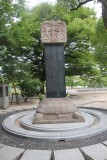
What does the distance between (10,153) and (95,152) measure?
1945 millimetres

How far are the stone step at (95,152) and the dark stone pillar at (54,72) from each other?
2976 mm

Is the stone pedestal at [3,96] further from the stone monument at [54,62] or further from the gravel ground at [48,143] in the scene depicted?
the gravel ground at [48,143]

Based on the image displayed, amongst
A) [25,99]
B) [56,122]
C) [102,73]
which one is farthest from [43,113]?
[102,73]

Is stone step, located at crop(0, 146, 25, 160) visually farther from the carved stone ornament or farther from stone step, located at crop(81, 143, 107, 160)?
the carved stone ornament

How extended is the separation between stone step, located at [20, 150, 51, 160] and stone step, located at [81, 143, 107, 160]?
0.83 metres

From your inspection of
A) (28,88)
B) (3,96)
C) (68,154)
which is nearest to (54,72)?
(68,154)

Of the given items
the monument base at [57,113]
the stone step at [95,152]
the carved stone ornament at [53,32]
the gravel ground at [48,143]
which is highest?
the carved stone ornament at [53,32]

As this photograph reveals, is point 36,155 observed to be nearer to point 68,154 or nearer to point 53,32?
point 68,154

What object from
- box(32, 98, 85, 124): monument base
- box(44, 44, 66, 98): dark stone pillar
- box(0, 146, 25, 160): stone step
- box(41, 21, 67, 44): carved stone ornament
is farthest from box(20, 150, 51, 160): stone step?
box(41, 21, 67, 44): carved stone ornament

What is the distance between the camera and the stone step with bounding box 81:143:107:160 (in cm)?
403

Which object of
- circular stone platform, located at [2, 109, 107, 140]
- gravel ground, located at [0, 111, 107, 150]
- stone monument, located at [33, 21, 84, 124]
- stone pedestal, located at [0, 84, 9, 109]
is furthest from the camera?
stone pedestal, located at [0, 84, 9, 109]

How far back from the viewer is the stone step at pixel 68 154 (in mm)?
4055

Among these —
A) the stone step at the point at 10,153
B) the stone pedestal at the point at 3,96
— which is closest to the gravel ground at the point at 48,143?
the stone step at the point at 10,153

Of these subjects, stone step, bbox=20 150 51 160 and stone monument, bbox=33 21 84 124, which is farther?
stone monument, bbox=33 21 84 124
